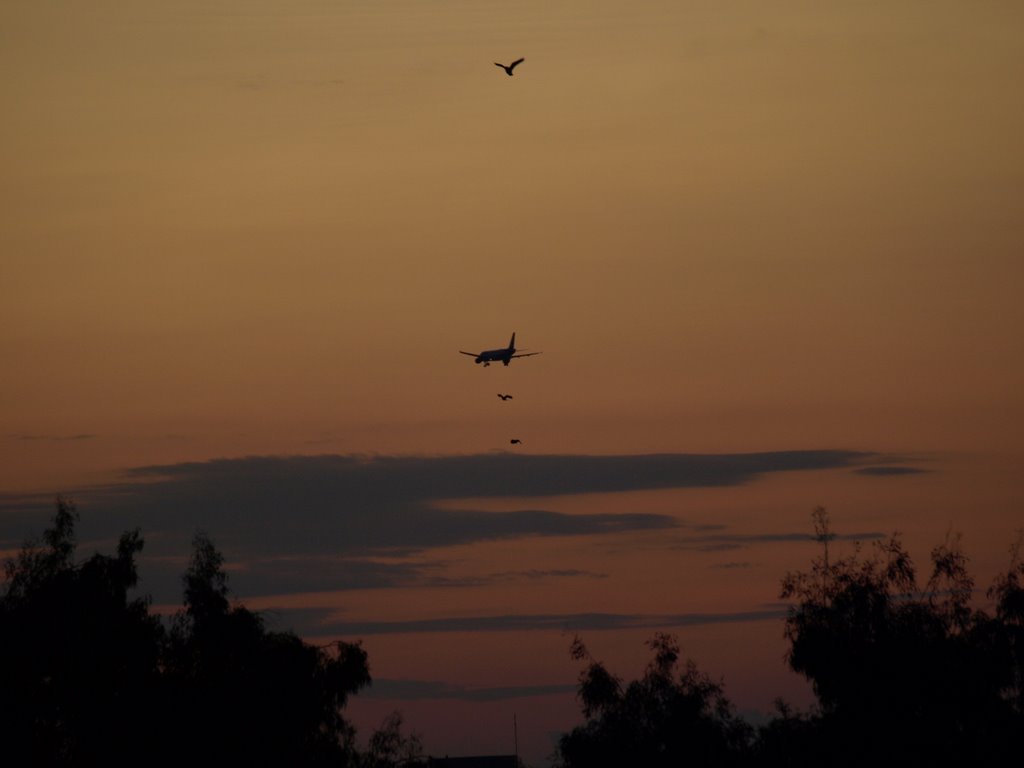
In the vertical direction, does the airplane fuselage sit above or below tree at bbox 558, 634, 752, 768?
above

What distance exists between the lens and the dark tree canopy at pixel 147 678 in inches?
2714

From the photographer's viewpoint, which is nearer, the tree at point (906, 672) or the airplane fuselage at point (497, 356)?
the tree at point (906, 672)

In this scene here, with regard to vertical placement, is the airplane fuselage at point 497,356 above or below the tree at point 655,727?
above

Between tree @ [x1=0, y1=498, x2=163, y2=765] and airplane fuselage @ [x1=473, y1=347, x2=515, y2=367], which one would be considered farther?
airplane fuselage @ [x1=473, y1=347, x2=515, y2=367]

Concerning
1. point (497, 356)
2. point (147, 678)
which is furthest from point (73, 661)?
point (497, 356)

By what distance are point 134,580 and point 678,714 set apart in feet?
77.7

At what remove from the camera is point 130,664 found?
72062 millimetres

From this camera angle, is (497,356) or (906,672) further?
(497,356)

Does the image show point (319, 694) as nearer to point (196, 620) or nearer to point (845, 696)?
point (196, 620)

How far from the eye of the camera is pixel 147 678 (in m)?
72.0

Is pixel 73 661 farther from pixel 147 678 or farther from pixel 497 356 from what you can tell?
pixel 497 356

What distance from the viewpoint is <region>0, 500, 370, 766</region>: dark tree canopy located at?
68.9 meters

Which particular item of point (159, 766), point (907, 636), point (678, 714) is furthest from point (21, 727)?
point (907, 636)

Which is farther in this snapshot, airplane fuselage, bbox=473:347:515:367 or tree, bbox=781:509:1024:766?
airplane fuselage, bbox=473:347:515:367
